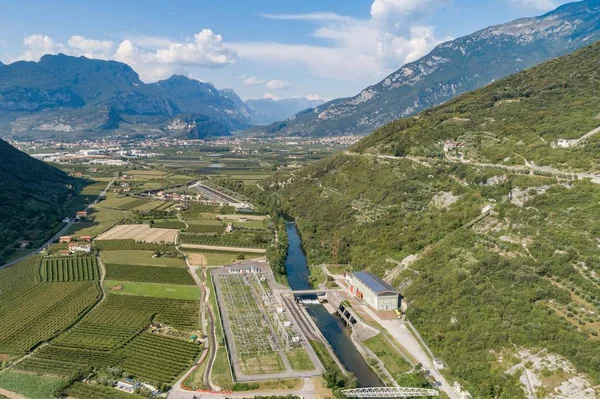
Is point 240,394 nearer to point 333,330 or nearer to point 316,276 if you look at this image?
point 333,330

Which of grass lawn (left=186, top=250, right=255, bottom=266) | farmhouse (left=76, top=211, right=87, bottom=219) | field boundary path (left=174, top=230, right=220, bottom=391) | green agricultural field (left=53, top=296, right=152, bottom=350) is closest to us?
field boundary path (left=174, top=230, right=220, bottom=391)

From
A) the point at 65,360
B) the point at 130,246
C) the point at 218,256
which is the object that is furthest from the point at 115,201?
the point at 65,360

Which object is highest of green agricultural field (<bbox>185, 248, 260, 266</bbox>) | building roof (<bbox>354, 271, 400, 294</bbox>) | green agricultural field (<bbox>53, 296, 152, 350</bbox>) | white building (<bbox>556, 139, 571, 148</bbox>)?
white building (<bbox>556, 139, 571, 148</bbox>)

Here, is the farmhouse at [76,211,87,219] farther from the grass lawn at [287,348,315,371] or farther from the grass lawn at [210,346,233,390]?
the grass lawn at [287,348,315,371]

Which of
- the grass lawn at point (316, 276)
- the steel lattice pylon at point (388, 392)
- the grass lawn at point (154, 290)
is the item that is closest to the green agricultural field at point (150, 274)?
the grass lawn at point (154, 290)

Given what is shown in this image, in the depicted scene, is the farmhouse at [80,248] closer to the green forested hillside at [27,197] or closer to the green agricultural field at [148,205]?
the green forested hillside at [27,197]

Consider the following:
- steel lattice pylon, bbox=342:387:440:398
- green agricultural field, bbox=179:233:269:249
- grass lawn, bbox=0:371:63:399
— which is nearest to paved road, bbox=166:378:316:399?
steel lattice pylon, bbox=342:387:440:398

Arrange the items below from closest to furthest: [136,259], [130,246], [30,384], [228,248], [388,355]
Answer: [30,384]
[388,355]
[136,259]
[130,246]
[228,248]
